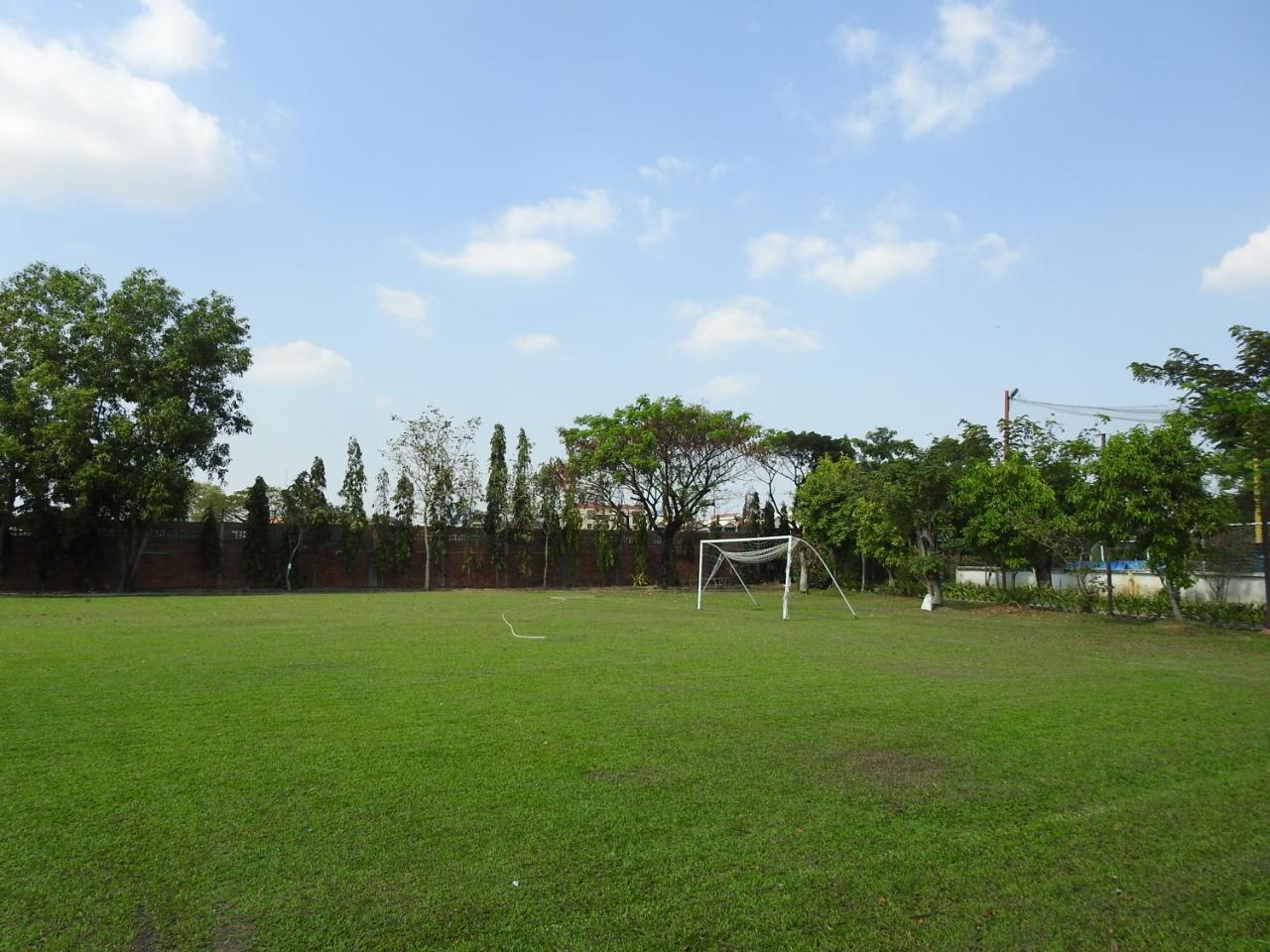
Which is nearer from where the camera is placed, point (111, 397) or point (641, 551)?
point (111, 397)

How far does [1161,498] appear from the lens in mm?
13273

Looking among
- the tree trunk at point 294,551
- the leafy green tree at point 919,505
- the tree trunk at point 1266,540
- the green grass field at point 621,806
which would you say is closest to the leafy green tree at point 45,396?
the tree trunk at point 294,551

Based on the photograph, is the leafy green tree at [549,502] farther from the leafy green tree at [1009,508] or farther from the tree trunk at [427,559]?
the leafy green tree at [1009,508]

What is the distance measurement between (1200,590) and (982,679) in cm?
1065

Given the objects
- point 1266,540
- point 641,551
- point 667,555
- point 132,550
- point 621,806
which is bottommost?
point 621,806

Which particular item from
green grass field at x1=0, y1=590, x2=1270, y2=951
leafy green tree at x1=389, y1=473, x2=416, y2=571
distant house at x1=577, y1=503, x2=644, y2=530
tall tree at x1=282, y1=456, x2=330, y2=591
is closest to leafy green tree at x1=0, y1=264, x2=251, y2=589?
tall tree at x1=282, y1=456, x2=330, y2=591

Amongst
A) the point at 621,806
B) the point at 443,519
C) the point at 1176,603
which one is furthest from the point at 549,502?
the point at 621,806

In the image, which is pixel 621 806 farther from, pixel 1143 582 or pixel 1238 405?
pixel 1143 582

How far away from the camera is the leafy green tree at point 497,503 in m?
30.1

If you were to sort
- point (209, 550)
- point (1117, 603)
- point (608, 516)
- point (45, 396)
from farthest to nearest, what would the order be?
point (608, 516) < point (209, 550) < point (45, 396) < point (1117, 603)

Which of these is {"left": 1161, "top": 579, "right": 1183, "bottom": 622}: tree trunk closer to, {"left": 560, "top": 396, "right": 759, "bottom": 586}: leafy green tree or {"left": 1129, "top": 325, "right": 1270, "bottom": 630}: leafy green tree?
{"left": 1129, "top": 325, "right": 1270, "bottom": 630}: leafy green tree

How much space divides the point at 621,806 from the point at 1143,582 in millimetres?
18144

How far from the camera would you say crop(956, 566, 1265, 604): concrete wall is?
1520 centimetres

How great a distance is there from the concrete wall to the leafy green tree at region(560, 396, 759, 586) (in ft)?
29.7
